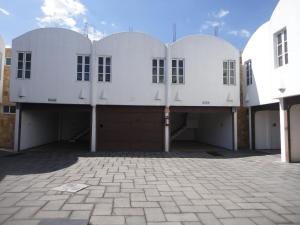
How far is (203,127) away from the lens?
2017cm

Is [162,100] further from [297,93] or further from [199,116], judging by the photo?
[199,116]

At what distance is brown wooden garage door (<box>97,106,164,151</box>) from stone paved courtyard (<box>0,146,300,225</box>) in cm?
401

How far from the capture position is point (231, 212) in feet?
16.2

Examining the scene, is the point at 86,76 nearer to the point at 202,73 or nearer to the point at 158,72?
the point at 158,72

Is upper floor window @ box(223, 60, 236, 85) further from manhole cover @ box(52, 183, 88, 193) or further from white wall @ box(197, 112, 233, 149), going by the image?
manhole cover @ box(52, 183, 88, 193)

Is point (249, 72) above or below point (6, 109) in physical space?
above

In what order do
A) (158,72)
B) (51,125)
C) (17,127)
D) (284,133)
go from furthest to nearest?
(51,125) < (158,72) < (17,127) < (284,133)

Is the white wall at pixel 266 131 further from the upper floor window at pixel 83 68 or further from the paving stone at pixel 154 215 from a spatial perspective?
the paving stone at pixel 154 215

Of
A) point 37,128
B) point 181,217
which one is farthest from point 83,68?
point 181,217

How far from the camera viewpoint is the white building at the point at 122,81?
13438 mm

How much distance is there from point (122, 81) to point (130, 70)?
790 mm

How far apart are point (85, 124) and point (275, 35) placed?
15823 mm

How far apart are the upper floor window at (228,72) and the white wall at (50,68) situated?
818 cm

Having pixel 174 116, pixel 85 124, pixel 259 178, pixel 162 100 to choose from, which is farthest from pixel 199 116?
pixel 259 178
